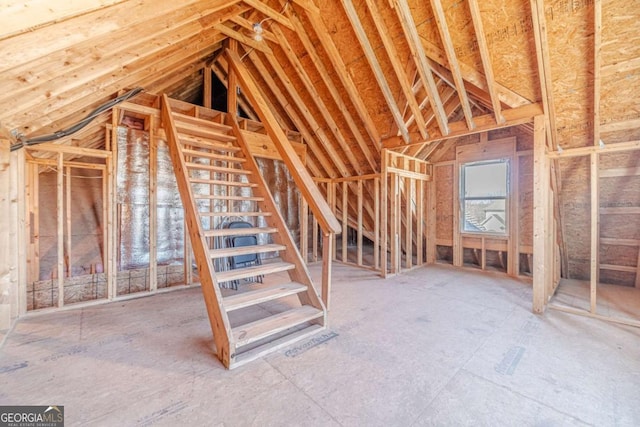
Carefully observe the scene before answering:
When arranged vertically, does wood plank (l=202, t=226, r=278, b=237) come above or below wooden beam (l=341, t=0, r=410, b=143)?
below

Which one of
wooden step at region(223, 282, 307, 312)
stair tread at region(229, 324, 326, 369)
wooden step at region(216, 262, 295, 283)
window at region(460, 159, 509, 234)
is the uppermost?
window at region(460, 159, 509, 234)

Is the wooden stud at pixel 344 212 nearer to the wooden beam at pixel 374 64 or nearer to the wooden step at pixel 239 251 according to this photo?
the wooden beam at pixel 374 64

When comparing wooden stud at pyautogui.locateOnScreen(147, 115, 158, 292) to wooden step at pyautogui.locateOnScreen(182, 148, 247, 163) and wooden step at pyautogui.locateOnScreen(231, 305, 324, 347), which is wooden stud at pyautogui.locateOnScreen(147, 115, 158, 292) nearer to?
wooden step at pyautogui.locateOnScreen(182, 148, 247, 163)

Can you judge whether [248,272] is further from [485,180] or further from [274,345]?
[485,180]

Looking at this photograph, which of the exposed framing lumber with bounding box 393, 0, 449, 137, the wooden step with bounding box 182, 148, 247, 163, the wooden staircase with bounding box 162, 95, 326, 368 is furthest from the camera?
the wooden step with bounding box 182, 148, 247, 163

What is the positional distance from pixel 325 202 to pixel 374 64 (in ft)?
7.14

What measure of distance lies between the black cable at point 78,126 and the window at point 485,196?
19.3 ft

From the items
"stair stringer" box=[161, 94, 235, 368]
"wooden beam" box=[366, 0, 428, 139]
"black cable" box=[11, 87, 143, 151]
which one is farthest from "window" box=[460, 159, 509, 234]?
"black cable" box=[11, 87, 143, 151]

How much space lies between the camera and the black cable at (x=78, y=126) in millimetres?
2737

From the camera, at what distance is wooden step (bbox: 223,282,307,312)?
2.22 m

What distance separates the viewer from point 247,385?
1.84 m

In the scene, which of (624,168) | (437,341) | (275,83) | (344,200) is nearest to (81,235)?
(275,83)

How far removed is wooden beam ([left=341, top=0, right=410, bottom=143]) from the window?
6.87ft

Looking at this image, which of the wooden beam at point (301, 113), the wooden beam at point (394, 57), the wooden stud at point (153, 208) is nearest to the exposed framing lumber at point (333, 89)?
the wooden beam at point (301, 113)
